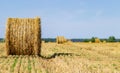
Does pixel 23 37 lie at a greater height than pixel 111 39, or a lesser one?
greater

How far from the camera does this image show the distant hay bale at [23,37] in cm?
1967

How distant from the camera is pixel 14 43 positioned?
64.7 ft

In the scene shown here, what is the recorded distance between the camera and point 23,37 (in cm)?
1975

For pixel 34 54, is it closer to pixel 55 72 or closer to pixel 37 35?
pixel 37 35

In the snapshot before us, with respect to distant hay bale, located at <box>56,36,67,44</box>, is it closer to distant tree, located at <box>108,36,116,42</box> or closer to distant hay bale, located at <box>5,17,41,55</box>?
distant tree, located at <box>108,36,116,42</box>

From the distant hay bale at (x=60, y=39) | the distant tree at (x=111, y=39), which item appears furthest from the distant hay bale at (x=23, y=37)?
the distant tree at (x=111, y=39)

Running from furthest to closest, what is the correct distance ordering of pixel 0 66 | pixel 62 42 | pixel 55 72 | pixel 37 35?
pixel 62 42
pixel 37 35
pixel 0 66
pixel 55 72

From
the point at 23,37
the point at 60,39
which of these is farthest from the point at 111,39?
the point at 23,37

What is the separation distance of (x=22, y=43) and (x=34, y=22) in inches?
49.9

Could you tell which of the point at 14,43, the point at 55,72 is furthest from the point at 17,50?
the point at 55,72

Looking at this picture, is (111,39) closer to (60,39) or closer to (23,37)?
(60,39)

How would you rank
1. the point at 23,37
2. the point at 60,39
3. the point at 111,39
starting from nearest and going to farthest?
1. the point at 23,37
2. the point at 60,39
3. the point at 111,39

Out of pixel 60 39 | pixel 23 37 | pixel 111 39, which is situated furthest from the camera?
pixel 111 39

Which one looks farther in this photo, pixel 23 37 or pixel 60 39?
pixel 60 39
